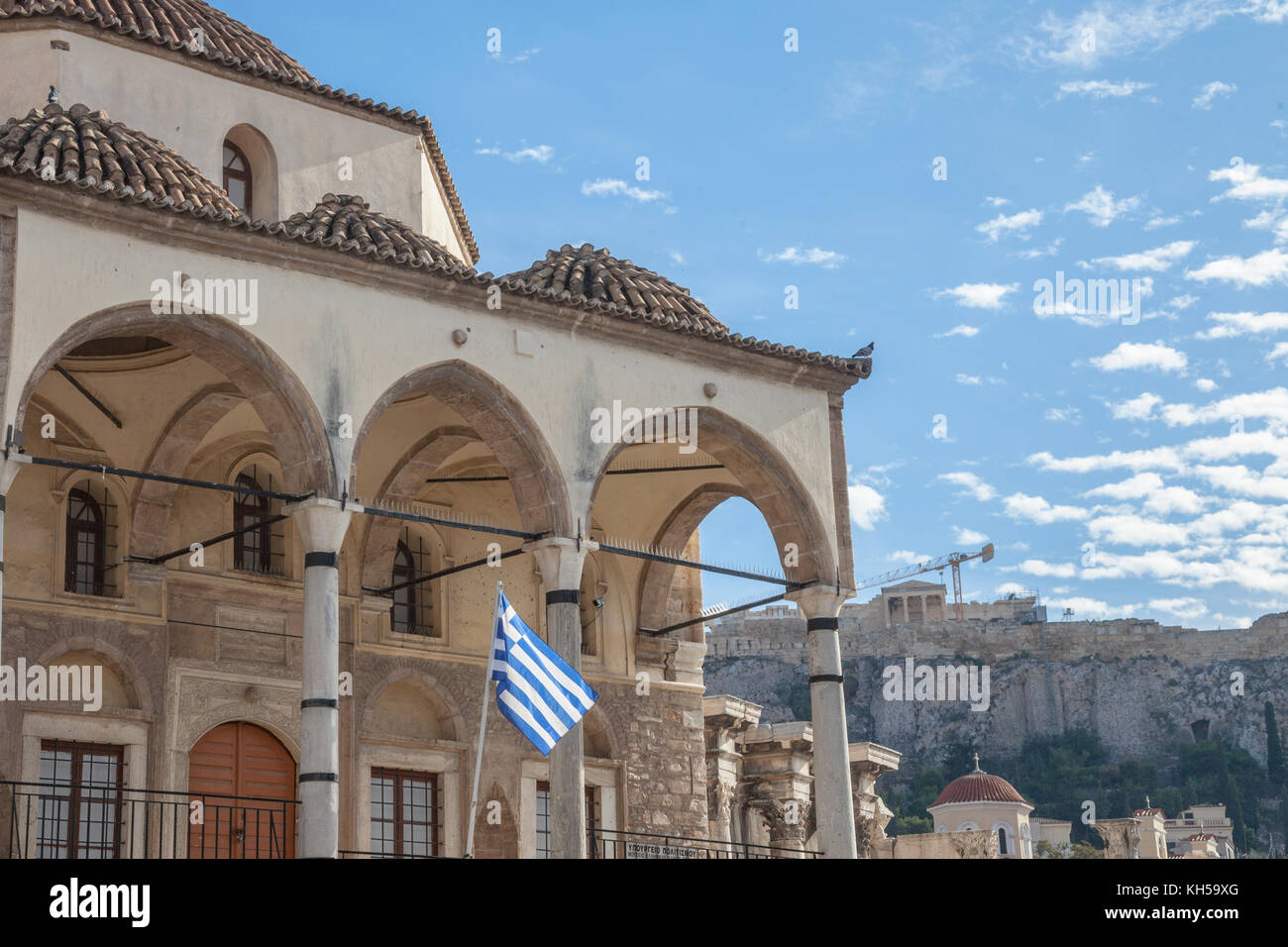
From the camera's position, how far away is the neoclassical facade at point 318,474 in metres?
15.6

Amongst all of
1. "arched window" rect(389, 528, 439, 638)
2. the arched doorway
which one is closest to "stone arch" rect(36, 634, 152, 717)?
the arched doorway

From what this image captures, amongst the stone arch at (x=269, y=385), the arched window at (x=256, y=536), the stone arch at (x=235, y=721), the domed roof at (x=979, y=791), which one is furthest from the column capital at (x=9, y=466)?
the domed roof at (x=979, y=791)

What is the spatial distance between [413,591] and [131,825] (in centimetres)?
476

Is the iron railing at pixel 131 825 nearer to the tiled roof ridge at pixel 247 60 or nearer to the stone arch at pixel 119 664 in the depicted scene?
the stone arch at pixel 119 664

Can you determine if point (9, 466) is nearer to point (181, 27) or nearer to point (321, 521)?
point (321, 521)

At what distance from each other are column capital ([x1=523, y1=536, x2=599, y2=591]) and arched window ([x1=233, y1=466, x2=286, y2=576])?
3522mm

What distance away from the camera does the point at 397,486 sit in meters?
20.1

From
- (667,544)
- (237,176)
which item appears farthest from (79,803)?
(667,544)

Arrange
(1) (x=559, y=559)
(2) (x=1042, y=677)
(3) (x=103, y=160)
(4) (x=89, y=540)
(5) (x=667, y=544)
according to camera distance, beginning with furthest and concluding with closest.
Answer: (2) (x=1042, y=677) < (5) (x=667, y=544) < (4) (x=89, y=540) < (1) (x=559, y=559) < (3) (x=103, y=160)

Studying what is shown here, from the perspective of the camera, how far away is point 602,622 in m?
22.1

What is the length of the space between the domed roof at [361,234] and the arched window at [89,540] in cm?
352
